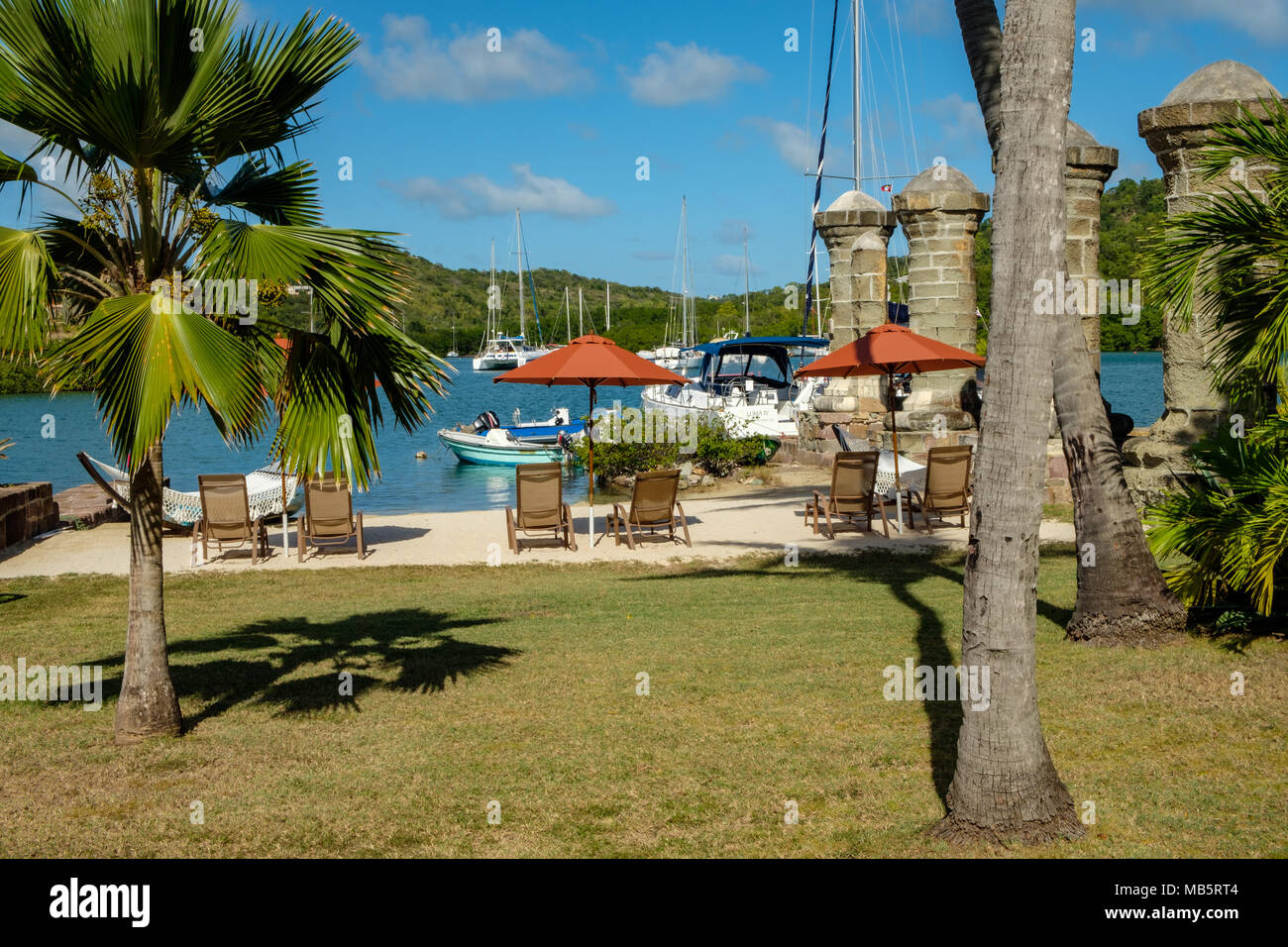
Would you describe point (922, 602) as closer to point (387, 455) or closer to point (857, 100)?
Answer: point (857, 100)

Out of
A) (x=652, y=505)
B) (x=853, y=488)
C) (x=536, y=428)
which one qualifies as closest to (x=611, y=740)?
(x=652, y=505)

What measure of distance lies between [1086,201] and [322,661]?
13.0m

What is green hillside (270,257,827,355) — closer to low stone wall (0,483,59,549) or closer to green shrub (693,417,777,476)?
green shrub (693,417,777,476)

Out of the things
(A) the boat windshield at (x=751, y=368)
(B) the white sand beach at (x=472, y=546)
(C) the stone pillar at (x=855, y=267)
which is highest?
(C) the stone pillar at (x=855, y=267)

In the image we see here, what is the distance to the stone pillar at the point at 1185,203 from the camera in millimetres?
11008

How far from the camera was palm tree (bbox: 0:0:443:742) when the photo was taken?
512cm

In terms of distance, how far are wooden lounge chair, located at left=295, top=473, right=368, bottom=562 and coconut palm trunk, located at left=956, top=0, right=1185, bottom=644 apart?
8677 millimetres

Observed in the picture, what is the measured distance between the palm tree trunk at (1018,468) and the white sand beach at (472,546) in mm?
8158

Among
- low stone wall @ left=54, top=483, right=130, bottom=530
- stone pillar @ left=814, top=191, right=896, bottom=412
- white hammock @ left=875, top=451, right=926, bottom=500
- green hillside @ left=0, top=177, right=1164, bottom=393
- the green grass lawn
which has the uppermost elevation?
green hillside @ left=0, top=177, right=1164, bottom=393

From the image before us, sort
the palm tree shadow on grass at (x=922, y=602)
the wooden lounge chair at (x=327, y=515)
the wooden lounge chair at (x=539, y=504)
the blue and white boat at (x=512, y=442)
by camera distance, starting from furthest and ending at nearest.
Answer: the blue and white boat at (x=512, y=442)
the wooden lounge chair at (x=539, y=504)
the wooden lounge chair at (x=327, y=515)
the palm tree shadow on grass at (x=922, y=602)

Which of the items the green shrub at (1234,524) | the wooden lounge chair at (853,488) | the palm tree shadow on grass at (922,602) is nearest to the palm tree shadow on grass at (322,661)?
the palm tree shadow on grass at (922,602)

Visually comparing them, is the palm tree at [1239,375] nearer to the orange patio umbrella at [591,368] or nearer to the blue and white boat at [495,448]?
the orange patio umbrella at [591,368]

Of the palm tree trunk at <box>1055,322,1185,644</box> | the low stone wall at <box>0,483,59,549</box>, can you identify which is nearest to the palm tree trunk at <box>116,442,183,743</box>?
the palm tree trunk at <box>1055,322,1185,644</box>
